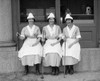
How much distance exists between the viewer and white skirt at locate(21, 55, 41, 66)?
796 centimetres

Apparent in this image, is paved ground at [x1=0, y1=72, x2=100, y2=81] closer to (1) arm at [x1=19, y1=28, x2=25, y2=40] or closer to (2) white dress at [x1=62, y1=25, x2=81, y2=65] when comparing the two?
(2) white dress at [x1=62, y1=25, x2=81, y2=65]

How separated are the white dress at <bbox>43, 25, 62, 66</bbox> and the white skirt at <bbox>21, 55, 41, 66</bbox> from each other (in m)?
0.23

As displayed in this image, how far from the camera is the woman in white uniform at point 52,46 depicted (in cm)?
798

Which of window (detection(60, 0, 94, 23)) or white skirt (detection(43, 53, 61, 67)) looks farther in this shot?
window (detection(60, 0, 94, 23))

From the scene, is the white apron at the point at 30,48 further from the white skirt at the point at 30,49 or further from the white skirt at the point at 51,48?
the white skirt at the point at 51,48

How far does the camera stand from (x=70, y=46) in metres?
8.17

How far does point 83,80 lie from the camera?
25.1ft

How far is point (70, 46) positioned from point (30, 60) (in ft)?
3.78

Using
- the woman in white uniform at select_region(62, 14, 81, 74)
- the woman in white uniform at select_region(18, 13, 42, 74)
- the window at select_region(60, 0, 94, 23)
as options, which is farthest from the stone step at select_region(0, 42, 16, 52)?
the window at select_region(60, 0, 94, 23)

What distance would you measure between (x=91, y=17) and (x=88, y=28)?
0.36 meters

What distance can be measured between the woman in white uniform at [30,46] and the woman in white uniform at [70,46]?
0.70 m

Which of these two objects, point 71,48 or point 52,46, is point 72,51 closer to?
point 71,48

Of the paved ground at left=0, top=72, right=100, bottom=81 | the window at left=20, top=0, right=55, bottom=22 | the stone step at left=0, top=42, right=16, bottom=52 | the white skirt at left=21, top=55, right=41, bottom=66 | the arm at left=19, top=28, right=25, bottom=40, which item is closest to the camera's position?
the paved ground at left=0, top=72, right=100, bottom=81

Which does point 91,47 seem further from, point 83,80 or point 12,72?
point 12,72
